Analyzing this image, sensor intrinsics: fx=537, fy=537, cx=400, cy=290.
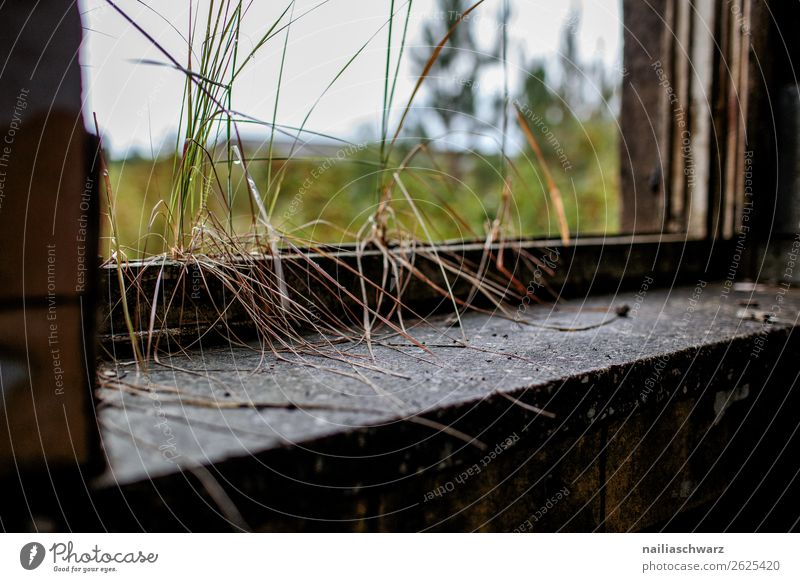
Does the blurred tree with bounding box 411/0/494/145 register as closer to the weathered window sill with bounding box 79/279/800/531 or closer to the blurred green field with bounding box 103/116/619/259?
the blurred green field with bounding box 103/116/619/259

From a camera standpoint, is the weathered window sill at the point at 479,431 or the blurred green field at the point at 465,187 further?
the blurred green field at the point at 465,187

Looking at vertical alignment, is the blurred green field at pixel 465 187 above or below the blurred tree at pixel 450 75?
below

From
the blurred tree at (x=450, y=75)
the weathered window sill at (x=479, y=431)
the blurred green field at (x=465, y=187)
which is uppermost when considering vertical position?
the blurred tree at (x=450, y=75)

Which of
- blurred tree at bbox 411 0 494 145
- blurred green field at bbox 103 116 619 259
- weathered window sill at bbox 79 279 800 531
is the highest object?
blurred tree at bbox 411 0 494 145

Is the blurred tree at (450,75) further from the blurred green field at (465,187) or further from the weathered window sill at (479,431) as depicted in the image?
the weathered window sill at (479,431)

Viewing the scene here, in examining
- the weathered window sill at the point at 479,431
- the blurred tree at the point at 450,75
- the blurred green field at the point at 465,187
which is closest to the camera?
the weathered window sill at the point at 479,431

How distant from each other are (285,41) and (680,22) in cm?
98

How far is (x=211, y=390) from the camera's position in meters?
0.42

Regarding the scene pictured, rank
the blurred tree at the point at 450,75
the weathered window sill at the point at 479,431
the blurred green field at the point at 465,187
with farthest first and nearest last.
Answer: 1. the blurred tree at the point at 450,75
2. the blurred green field at the point at 465,187
3. the weathered window sill at the point at 479,431

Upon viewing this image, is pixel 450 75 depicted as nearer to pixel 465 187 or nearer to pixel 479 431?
pixel 465 187

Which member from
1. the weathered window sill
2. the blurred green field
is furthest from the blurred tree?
the weathered window sill

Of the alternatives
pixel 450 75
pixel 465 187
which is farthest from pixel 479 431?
pixel 450 75

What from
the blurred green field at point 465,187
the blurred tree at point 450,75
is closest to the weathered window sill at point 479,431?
the blurred green field at point 465,187
